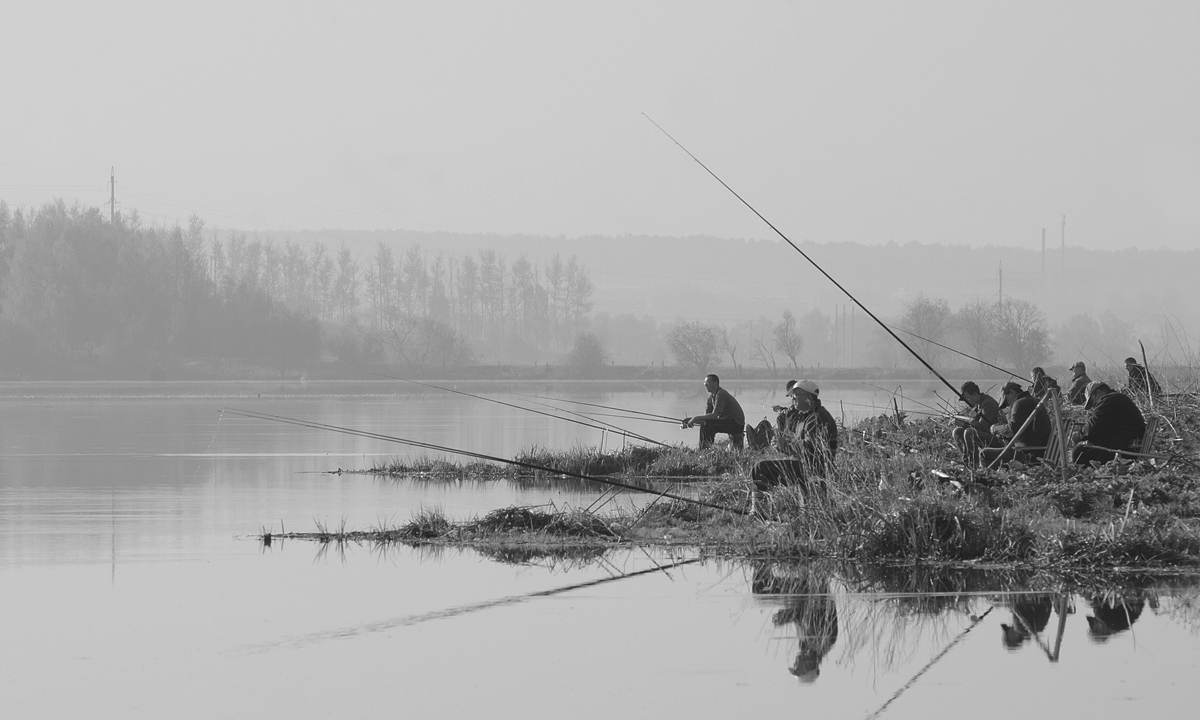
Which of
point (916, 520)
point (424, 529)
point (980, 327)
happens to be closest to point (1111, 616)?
point (916, 520)

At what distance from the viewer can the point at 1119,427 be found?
13906 mm

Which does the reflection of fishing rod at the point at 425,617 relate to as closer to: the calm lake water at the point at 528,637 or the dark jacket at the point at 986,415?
the calm lake water at the point at 528,637

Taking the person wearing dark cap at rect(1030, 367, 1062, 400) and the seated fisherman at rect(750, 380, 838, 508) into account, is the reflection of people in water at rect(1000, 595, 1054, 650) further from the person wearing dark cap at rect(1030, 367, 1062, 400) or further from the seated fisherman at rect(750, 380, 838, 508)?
the person wearing dark cap at rect(1030, 367, 1062, 400)

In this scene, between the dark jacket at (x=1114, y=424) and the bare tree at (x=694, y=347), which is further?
the bare tree at (x=694, y=347)

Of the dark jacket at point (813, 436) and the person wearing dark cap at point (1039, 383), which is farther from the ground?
the person wearing dark cap at point (1039, 383)

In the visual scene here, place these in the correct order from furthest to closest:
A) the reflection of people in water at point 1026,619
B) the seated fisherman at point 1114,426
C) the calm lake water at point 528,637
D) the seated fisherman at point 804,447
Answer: the seated fisherman at point 1114,426
the seated fisherman at point 804,447
the reflection of people in water at point 1026,619
the calm lake water at point 528,637

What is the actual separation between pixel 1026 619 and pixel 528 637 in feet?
9.77

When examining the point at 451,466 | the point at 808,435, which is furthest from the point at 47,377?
the point at 808,435

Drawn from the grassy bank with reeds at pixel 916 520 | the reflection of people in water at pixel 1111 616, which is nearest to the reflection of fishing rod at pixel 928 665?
the reflection of people in water at pixel 1111 616

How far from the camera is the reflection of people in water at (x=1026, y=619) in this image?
851 centimetres

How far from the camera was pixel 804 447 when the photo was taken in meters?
13.1

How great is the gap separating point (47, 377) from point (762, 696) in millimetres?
94320

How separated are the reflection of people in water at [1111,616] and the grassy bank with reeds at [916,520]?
1158 millimetres

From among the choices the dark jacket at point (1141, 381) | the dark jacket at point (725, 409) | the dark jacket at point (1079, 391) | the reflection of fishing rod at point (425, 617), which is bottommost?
the reflection of fishing rod at point (425, 617)
